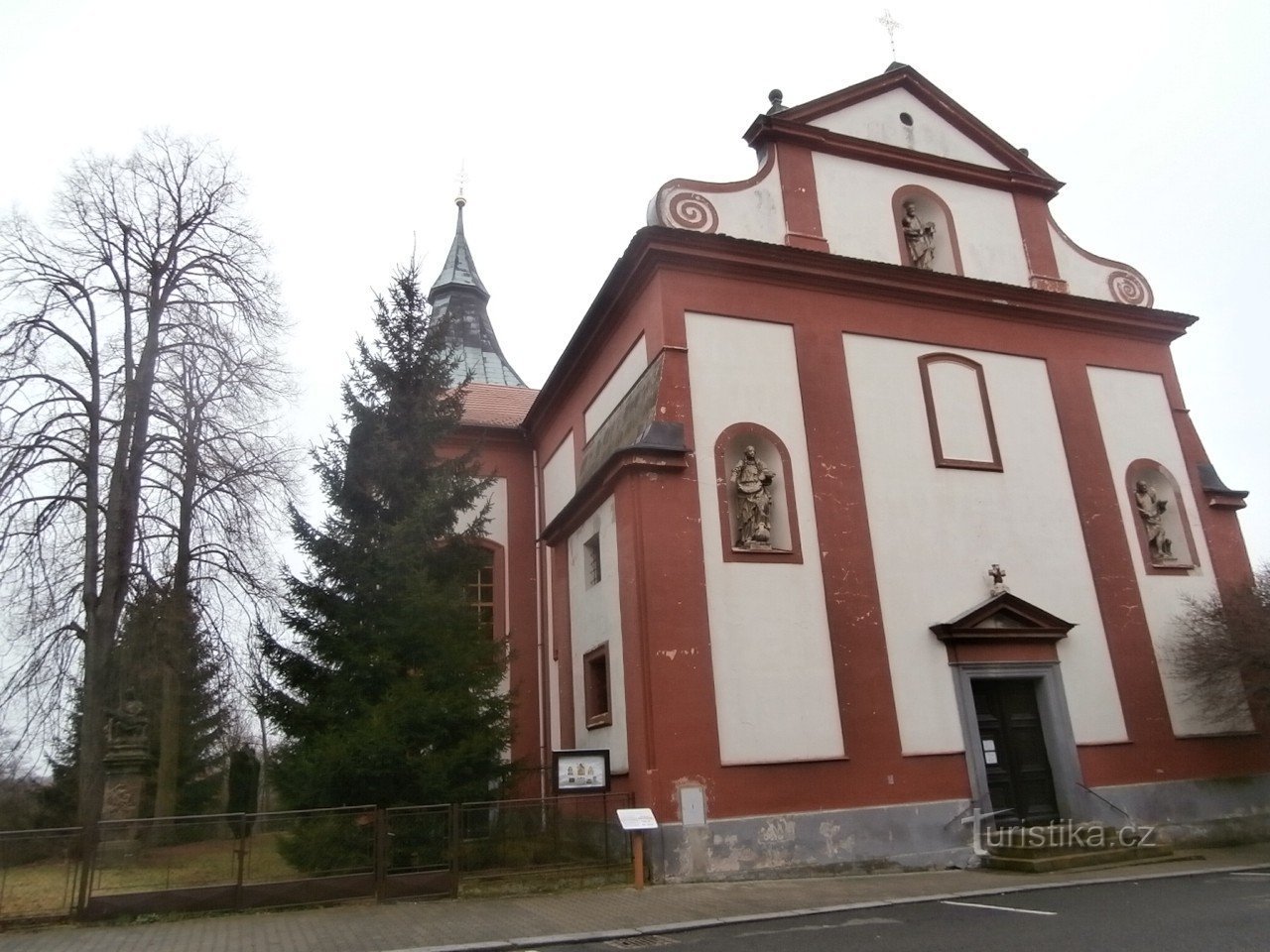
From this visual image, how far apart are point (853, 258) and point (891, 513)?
4.36 m

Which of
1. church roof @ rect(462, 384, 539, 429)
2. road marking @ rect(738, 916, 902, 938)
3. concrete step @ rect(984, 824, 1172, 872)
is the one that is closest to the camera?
road marking @ rect(738, 916, 902, 938)

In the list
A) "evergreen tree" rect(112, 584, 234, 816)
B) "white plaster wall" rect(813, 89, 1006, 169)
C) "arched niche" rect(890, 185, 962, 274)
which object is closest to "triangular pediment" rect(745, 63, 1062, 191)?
"white plaster wall" rect(813, 89, 1006, 169)

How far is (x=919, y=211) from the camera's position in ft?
57.4

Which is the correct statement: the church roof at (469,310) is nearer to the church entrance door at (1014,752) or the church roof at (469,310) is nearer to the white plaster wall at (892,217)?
the white plaster wall at (892,217)

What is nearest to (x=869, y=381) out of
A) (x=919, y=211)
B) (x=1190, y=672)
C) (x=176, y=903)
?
(x=919, y=211)

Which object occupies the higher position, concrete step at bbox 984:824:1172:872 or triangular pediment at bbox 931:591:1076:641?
triangular pediment at bbox 931:591:1076:641

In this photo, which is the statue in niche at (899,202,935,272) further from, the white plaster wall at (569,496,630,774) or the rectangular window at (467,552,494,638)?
the rectangular window at (467,552,494,638)

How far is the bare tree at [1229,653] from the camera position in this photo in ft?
46.6

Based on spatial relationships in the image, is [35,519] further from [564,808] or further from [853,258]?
[853,258]

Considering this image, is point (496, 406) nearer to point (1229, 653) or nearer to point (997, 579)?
point (997, 579)

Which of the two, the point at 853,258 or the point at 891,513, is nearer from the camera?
the point at 891,513

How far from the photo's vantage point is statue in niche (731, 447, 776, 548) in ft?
44.9

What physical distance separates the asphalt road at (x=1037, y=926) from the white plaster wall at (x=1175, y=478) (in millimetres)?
5061

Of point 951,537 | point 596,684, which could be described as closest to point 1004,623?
point 951,537
